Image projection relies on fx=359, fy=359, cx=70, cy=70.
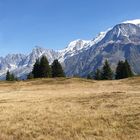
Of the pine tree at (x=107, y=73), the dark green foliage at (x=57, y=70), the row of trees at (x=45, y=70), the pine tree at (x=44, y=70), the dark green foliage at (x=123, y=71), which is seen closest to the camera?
the pine tree at (x=44, y=70)

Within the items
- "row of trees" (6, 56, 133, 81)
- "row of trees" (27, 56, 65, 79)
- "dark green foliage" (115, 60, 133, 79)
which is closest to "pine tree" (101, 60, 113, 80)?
"row of trees" (6, 56, 133, 81)

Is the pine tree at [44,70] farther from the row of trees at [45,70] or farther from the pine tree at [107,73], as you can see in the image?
the pine tree at [107,73]

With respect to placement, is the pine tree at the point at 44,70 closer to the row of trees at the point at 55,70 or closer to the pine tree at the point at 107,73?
the row of trees at the point at 55,70

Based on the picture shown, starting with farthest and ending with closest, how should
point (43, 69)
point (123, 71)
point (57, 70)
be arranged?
point (57, 70)
point (123, 71)
point (43, 69)

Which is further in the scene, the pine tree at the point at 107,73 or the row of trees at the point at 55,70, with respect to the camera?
the pine tree at the point at 107,73

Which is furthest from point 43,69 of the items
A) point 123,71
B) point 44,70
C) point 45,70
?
point 123,71

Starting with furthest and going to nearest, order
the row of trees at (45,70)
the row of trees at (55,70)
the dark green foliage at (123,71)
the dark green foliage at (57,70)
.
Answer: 1. the dark green foliage at (57,70)
2. the dark green foliage at (123,71)
3. the row of trees at (55,70)
4. the row of trees at (45,70)

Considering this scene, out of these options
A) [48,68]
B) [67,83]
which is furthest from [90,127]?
[48,68]

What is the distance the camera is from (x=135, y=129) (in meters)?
20.3

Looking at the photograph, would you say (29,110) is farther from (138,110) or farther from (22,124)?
(138,110)

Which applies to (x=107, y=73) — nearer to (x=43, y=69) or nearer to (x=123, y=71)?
(x=123, y=71)

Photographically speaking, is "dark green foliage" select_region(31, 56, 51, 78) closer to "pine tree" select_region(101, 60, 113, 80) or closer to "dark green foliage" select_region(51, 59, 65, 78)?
"dark green foliage" select_region(51, 59, 65, 78)

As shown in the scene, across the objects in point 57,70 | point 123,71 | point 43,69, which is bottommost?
point 123,71

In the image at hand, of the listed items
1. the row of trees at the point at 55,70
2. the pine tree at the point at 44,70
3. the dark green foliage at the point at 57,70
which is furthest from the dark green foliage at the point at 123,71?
the pine tree at the point at 44,70
